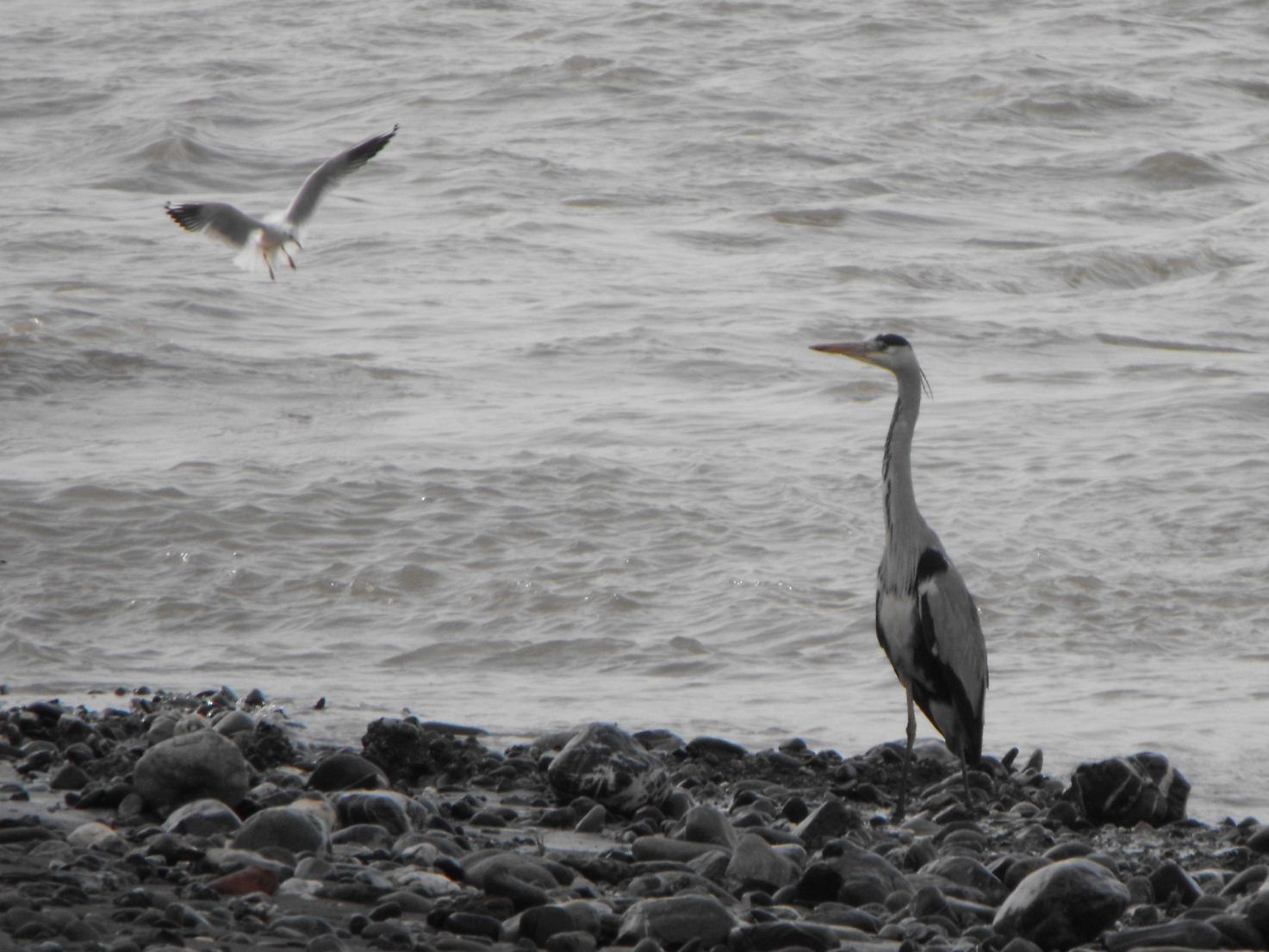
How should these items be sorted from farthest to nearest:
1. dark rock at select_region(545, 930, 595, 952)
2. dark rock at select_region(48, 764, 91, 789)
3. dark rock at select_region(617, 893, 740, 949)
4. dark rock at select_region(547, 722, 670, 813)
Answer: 1. dark rock at select_region(547, 722, 670, 813)
2. dark rock at select_region(48, 764, 91, 789)
3. dark rock at select_region(617, 893, 740, 949)
4. dark rock at select_region(545, 930, 595, 952)

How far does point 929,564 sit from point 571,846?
6.59 feet

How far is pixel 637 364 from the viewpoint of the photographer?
47.2ft

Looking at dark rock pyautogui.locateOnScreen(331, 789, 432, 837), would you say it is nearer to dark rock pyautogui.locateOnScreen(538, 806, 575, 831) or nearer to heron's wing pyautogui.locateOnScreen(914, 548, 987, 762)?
dark rock pyautogui.locateOnScreen(538, 806, 575, 831)

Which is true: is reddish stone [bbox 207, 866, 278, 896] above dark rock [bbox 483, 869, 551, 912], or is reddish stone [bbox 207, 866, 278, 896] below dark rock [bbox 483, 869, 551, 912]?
above

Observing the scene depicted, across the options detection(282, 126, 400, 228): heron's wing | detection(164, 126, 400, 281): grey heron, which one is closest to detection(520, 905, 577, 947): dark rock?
detection(282, 126, 400, 228): heron's wing

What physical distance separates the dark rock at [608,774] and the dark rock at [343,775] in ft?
1.87

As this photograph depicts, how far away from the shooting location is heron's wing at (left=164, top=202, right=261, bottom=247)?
11.4 meters

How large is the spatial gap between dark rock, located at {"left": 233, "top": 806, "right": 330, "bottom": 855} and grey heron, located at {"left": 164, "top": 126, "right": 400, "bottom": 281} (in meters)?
6.54

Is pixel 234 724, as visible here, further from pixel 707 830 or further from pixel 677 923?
pixel 677 923

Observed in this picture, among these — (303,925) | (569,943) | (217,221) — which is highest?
(217,221)

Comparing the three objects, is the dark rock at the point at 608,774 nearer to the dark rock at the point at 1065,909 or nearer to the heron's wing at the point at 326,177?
the dark rock at the point at 1065,909

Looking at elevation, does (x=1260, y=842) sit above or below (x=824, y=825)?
below

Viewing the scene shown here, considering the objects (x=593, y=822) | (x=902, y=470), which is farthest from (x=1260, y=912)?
(x=902, y=470)

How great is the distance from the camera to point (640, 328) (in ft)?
49.6
